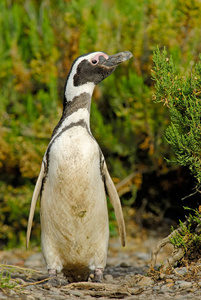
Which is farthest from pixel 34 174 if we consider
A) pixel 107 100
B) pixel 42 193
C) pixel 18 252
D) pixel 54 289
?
pixel 54 289

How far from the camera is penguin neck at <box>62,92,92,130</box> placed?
3605 millimetres

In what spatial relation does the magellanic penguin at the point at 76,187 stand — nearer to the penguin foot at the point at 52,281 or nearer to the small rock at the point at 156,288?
the penguin foot at the point at 52,281

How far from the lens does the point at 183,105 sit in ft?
11.3

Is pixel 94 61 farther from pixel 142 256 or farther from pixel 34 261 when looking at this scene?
pixel 34 261

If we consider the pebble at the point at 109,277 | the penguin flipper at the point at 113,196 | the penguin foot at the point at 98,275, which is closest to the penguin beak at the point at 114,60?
the penguin flipper at the point at 113,196

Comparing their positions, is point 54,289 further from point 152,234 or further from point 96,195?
point 152,234

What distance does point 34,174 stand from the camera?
20.1 feet

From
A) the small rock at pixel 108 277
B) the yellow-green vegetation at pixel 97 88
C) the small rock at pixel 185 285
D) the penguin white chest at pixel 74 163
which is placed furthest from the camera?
the yellow-green vegetation at pixel 97 88

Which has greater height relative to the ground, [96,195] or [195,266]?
[96,195]

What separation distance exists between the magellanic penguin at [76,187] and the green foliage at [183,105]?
0.52 m

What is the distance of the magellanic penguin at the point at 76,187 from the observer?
3.47 meters

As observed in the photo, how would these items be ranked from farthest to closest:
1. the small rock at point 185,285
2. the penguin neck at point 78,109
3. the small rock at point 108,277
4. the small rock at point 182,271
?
the small rock at point 108,277 → the penguin neck at point 78,109 → the small rock at point 182,271 → the small rock at point 185,285

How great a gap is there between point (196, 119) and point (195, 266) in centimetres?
103

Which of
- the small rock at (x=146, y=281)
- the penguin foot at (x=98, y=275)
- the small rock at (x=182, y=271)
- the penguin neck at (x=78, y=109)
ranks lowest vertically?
the penguin foot at (x=98, y=275)
